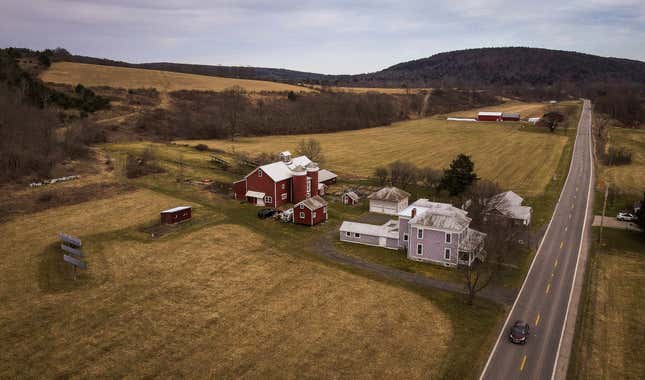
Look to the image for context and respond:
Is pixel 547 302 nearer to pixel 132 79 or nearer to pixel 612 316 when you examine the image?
pixel 612 316

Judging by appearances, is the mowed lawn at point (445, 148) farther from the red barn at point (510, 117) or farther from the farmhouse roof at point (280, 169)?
the farmhouse roof at point (280, 169)

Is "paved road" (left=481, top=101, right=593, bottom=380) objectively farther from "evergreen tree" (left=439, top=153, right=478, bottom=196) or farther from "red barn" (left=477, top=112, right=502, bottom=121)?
"red barn" (left=477, top=112, right=502, bottom=121)

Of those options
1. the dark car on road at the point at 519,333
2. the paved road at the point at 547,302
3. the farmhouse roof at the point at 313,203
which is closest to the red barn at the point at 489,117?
the paved road at the point at 547,302

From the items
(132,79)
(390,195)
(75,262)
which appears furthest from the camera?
(132,79)

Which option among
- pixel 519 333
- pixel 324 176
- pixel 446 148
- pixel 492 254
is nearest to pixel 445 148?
pixel 446 148

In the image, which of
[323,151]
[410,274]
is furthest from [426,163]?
[410,274]

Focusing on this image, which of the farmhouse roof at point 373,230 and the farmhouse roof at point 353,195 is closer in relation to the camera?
the farmhouse roof at point 373,230
